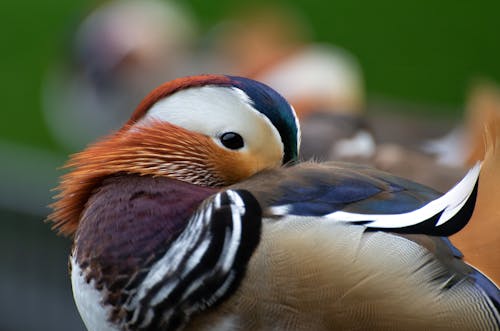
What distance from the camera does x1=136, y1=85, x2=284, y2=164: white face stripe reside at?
120 cm

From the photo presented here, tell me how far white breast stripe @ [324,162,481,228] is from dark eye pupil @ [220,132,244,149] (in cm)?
14

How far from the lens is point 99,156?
1.26 metres

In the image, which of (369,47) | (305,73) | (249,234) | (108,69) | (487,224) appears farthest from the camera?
(369,47)

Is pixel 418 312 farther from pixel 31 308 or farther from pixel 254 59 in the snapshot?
pixel 254 59

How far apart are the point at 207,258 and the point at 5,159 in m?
2.71

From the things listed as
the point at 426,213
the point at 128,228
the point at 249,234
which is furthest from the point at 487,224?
the point at 128,228

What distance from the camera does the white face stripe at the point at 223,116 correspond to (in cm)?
120

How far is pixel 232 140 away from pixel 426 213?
0.81 ft

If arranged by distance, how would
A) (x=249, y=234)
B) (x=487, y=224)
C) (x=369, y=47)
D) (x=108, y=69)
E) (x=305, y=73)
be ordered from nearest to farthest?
(x=249, y=234), (x=487, y=224), (x=305, y=73), (x=108, y=69), (x=369, y=47)

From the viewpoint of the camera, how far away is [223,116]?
1202 mm

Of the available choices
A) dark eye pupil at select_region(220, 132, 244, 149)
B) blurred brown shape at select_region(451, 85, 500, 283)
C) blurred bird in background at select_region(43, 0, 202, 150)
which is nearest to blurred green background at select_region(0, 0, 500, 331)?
blurred bird in background at select_region(43, 0, 202, 150)

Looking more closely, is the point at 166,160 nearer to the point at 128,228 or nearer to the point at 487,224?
the point at 128,228

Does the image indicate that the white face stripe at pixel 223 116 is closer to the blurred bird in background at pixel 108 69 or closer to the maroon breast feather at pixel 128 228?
the maroon breast feather at pixel 128 228

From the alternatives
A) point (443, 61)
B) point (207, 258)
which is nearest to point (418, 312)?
point (207, 258)
